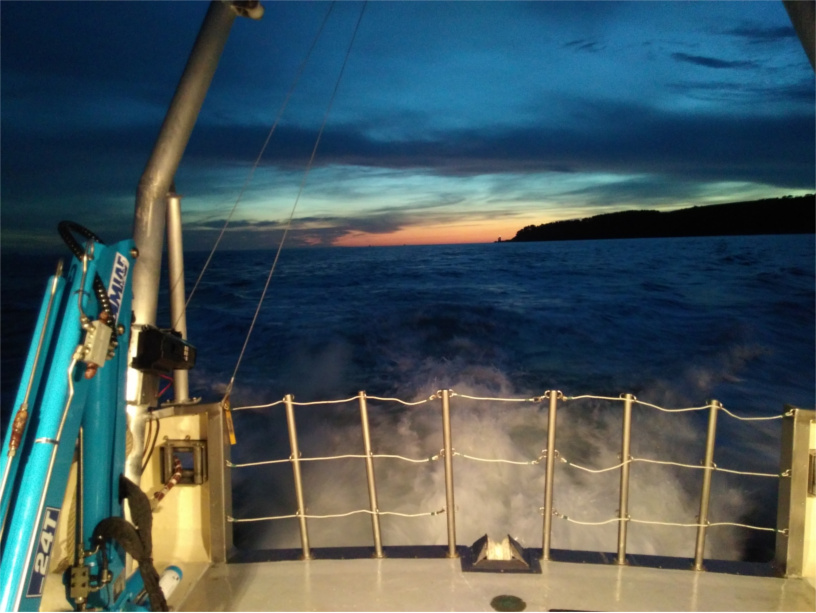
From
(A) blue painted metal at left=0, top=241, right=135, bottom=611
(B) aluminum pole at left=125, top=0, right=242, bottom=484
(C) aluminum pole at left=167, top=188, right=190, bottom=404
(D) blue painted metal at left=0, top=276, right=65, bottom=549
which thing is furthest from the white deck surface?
(B) aluminum pole at left=125, top=0, right=242, bottom=484

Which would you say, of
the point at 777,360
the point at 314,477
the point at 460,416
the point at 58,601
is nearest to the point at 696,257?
the point at 777,360

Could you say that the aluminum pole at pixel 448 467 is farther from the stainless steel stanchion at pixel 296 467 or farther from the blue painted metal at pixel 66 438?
the blue painted metal at pixel 66 438

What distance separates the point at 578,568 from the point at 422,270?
71.9 feet

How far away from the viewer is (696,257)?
26734 mm

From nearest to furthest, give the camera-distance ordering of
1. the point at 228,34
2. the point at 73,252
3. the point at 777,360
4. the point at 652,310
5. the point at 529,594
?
the point at 73,252, the point at 529,594, the point at 228,34, the point at 777,360, the point at 652,310

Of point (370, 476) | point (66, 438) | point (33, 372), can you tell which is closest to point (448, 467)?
point (370, 476)

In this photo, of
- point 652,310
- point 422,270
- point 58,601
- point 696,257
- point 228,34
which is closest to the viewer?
point 58,601

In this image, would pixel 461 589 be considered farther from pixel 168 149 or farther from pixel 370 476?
pixel 168 149

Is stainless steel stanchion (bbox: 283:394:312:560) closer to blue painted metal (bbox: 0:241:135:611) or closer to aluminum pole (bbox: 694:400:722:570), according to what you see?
blue painted metal (bbox: 0:241:135:611)

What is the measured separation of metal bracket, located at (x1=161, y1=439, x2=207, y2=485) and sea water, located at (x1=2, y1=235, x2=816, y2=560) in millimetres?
2602

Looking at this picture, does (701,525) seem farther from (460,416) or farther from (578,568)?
(460,416)

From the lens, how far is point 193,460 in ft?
9.43

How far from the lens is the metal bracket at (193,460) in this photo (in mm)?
2854

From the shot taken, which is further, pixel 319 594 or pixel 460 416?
pixel 460 416
